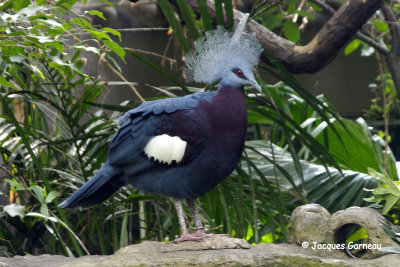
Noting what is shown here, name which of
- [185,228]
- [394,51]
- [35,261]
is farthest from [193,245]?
[394,51]

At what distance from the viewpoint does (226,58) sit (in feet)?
6.64

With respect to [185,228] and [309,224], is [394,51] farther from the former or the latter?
[185,228]

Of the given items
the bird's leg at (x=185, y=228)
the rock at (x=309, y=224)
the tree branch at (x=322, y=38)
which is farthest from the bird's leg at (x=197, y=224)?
the tree branch at (x=322, y=38)

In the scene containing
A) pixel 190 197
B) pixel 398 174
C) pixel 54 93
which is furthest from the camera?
pixel 398 174

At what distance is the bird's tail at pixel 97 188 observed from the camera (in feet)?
6.60

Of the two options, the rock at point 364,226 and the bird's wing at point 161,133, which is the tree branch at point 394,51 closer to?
the rock at point 364,226

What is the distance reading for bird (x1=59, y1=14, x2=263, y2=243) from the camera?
192 cm

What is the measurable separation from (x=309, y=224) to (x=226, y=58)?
2.18 feet

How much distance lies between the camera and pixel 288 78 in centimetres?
244

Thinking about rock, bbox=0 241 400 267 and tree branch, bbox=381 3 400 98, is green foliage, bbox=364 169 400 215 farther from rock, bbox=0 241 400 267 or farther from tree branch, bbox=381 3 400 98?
tree branch, bbox=381 3 400 98

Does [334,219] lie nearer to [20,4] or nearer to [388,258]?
[388,258]

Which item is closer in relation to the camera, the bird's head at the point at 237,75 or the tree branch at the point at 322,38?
the bird's head at the point at 237,75

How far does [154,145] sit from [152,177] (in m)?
0.12

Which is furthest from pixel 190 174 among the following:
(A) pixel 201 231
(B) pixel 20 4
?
(B) pixel 20 4
